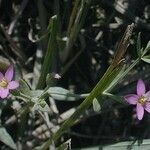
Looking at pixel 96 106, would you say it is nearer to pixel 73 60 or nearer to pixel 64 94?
pixel 64 94

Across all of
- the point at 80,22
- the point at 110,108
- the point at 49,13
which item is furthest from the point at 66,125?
the point at 49,13

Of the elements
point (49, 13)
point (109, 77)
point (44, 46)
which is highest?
point (49, 13)

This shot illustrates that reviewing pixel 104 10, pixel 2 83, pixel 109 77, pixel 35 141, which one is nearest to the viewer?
pixel 109 77

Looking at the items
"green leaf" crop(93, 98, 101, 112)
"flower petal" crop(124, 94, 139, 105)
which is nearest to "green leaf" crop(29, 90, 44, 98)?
"green leaf" crop(93, 98, 101, 112)

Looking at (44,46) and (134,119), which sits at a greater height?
(44,46)

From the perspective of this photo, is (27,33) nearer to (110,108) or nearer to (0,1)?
(0,1)

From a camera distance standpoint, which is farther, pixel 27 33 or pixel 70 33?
pixel 27 33

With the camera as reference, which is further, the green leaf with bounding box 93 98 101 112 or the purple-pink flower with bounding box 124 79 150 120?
the purple-pink flower with bounding box 124 79 150 120

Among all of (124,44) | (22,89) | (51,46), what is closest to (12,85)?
(22,89)

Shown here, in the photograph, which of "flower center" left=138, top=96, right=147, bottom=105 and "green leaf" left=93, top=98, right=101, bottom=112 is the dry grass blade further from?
"flower center" left=138, top=96, right=147, bottom=105
